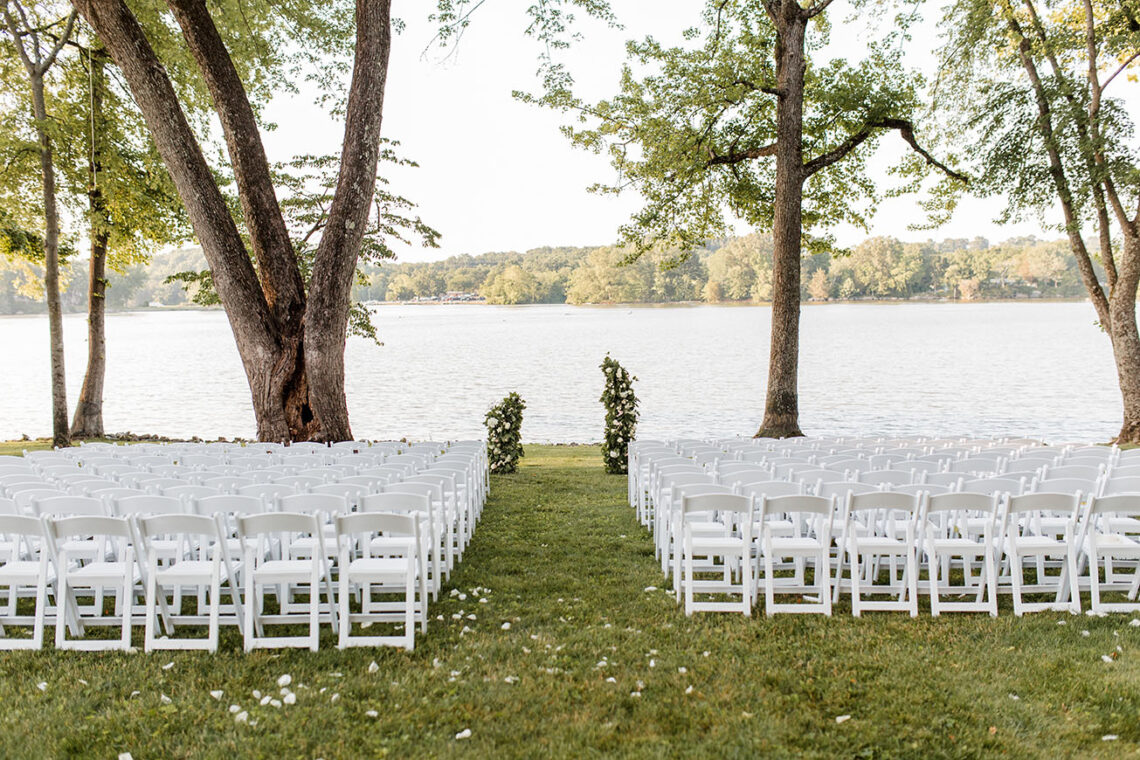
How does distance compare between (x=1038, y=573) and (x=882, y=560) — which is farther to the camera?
(x=882, y=560)

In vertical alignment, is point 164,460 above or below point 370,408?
above

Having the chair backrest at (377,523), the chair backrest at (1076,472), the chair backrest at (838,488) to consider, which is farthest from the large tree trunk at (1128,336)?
the chair backrest at (377,523)

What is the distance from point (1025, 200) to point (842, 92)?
431 cm

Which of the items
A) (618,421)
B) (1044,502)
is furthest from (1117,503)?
(618,421)

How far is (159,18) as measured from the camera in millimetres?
16609

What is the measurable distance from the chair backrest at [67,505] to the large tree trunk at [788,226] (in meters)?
11.5

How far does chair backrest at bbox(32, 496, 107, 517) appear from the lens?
4.79 metres

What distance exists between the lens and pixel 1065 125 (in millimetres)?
14695

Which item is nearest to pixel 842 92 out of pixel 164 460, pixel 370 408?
pixel 164 460

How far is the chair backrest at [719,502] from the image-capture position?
4.94 m

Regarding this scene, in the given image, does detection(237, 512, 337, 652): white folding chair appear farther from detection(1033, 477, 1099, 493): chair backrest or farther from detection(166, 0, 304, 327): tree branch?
detection(166, 0, 304, 327): tree branch

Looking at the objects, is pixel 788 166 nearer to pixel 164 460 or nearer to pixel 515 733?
pixel 164 460

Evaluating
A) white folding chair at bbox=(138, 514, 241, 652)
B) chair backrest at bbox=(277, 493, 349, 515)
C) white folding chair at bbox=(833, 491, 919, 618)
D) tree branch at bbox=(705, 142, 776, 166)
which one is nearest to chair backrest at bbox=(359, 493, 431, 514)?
chair backrest at bbox=(277, 493, 349, 515)

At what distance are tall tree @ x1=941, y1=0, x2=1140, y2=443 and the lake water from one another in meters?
7.09
